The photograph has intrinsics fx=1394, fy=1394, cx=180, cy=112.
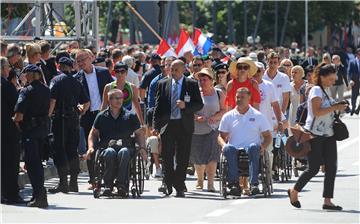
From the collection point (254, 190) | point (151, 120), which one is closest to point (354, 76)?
point (151, 120)

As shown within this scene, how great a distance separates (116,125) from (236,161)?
158cm

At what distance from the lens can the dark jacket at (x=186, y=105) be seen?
1770 cm

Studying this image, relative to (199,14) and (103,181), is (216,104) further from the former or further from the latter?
(199,14)

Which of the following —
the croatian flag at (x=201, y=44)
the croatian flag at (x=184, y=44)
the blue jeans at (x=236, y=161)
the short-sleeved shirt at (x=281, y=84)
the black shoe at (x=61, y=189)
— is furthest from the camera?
the croatian flag at (x=201, y=44)

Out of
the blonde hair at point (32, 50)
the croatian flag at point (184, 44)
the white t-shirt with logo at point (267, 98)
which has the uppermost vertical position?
→ the blonde hair at point (32, 50)

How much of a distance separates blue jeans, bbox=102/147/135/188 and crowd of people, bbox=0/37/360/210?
12mm

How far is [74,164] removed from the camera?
18.1m

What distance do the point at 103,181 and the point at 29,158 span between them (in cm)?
154

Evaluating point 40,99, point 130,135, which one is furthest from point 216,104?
point 40,99

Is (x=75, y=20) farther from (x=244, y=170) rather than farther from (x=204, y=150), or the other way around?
(x=244, y=170)

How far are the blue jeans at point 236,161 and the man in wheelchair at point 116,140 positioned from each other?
1076 mm

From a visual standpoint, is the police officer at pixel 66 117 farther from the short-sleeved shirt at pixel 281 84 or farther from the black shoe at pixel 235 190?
the short-sleeved shirt at pixel 281 84

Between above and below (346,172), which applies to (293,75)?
above

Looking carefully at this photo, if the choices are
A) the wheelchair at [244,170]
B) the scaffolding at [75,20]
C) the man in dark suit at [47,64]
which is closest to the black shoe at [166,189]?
the wheelchair at [244,170]
